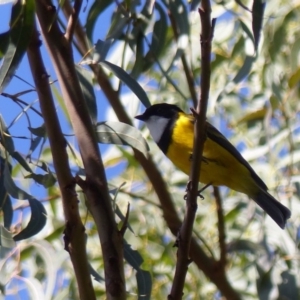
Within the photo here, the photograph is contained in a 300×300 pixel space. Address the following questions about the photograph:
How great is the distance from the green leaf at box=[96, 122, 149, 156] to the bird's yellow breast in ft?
1.92

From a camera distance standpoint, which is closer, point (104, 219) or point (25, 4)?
point (104, 219)

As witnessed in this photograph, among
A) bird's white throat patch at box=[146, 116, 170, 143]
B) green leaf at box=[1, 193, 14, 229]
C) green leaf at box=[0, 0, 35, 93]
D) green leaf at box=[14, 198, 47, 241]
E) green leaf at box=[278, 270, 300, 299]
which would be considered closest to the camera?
green leaf at box=[0, 0, 35, 93]

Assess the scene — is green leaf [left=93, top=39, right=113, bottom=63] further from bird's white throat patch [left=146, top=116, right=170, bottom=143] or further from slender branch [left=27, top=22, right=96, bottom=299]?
bird's white throat patch [left=146, top=116, right=170, bottom=143]

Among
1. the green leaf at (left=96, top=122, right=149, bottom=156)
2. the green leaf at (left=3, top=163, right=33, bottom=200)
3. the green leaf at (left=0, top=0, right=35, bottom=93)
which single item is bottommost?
the green leaf at (left=3, top=163, right=33, bottom=200)

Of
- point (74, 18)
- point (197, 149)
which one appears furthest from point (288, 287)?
point (74, 18)

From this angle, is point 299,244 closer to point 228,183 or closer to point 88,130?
point 228,183

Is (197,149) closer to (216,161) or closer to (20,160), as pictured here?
(20,160)

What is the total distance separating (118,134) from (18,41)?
1.22 feet

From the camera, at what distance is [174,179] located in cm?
325

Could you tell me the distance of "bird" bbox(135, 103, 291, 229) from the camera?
2.49 meters

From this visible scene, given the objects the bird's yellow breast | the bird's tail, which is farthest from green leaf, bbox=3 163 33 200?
the bird's tail

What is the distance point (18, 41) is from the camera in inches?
65.5

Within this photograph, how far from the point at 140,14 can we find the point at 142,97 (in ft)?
1.56

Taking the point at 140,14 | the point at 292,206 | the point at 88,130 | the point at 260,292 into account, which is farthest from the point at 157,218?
the point at 88,130
